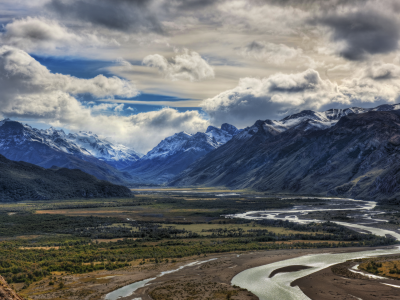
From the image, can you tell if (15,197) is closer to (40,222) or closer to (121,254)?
(40,222)

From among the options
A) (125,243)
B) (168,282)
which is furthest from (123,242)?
(168,282)

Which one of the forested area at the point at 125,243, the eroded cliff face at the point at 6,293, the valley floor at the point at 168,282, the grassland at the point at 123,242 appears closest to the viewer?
the eroded cliff face at the point at 6,293

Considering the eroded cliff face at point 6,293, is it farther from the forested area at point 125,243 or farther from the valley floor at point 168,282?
Answer: the forested area at point 125,243

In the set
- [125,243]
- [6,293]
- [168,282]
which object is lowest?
[125,243]

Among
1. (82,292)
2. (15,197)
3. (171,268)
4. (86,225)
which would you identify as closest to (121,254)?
(171,268)

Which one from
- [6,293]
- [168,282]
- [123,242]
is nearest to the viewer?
[6,293]

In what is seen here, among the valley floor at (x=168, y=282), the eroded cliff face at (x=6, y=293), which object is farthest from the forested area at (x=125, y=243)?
the eroded cliff face at (x=6, y=293)

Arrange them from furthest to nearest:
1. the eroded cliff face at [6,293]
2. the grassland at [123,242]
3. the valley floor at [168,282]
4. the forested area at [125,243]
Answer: the forested area at [125,243]
the grassland at [123,242]
the valley floor at [168,282]
the eroded cliff face at [6,293]

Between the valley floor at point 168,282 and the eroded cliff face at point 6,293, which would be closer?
the eroded cliff face at point 6,293

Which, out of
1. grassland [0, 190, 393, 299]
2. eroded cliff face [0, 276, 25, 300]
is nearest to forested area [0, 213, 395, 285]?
grassland [0, 190, 393, 299]

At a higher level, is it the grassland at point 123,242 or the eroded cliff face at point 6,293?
the eroded cliff face at point 6,293

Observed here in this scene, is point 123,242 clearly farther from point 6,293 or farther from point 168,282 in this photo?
point 6,293
